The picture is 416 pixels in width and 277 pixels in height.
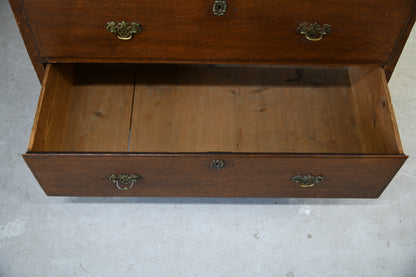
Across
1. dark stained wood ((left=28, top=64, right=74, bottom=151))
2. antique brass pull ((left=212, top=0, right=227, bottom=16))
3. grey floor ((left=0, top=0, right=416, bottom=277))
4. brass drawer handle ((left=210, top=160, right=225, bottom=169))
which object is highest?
antique brass pull ((left=212, top=0, right=227, bottom=16))

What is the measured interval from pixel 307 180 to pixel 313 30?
39 centimetres

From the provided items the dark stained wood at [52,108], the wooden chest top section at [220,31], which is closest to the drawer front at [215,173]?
the dark stained wood at [52,108]

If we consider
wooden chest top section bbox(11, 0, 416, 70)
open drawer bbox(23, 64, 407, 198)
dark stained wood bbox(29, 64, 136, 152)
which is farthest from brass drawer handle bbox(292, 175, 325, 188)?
dark stained wood bbox(29, 64, 136, 152)

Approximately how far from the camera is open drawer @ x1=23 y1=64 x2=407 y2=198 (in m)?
1.02

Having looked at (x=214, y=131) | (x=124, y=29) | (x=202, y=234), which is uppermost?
(x=124, y=29)

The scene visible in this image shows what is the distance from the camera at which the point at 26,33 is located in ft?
3.38

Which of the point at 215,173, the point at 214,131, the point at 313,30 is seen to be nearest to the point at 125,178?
the point at 215,173

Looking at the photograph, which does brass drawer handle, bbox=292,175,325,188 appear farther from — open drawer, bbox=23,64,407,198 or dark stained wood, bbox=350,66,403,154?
dark stained wood, bbox=350,66,403,154

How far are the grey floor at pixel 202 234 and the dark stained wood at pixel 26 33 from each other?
0.42 metres

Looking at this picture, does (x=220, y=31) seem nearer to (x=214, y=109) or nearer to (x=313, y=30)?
(x=313, y=30)

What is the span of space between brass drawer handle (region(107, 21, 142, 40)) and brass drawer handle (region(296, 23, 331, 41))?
41cm

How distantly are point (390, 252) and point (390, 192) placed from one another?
20 cm

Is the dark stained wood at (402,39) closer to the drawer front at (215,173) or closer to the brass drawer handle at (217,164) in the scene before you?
the drawer front at (215,173)

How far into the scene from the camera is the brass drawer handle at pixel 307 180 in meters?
1.06
